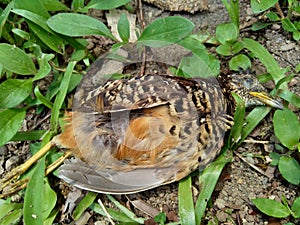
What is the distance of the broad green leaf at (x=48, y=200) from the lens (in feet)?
11.0

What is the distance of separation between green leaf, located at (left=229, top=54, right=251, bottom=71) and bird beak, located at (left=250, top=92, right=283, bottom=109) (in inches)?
9.0

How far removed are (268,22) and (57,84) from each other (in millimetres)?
1460

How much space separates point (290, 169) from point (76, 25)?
1553mm

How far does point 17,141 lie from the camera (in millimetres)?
3652

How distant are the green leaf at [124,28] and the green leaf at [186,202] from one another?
98 centimetres

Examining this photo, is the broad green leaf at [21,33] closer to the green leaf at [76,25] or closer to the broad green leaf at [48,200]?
the green leaf at [76,25]

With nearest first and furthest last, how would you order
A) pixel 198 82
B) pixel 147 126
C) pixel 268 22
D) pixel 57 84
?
pixel 147 126, pixel 198 82, pixel 57 84, pixel 268 22

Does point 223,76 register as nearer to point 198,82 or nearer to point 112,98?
point 198,82

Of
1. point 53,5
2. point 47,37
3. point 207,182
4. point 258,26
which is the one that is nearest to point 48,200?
point 207,182

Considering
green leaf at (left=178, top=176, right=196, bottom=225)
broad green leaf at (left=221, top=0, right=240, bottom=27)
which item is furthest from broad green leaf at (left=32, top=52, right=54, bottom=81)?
broad green leaf at (left=221, top=0, right=240, bottom=27)

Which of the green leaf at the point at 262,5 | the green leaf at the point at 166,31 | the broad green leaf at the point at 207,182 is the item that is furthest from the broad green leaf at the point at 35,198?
the green leaf at the point at 262,5

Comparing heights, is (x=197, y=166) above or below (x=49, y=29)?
below

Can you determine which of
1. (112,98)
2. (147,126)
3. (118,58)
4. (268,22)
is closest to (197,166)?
(147,126)

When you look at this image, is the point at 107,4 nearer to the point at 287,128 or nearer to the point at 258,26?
the point at 258,26
